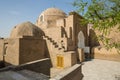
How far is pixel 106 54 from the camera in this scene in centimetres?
2092

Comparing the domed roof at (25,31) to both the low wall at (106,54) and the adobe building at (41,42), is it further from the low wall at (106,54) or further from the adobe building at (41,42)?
the low wall at (106,54)

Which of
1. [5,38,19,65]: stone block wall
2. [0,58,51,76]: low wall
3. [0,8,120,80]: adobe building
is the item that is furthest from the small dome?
[0,58,51,76]: low wall

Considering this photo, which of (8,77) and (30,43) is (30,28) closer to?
(30,43)

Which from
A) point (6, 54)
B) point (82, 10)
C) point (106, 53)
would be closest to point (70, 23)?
point (106, 53)

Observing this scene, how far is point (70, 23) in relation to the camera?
21.7 m

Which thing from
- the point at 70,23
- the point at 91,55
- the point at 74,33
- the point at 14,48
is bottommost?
the point at 91,55

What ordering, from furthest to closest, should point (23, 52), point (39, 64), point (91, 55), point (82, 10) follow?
point (91, 55) → point (23, 52) → point (39, 64) → point (82, 10)

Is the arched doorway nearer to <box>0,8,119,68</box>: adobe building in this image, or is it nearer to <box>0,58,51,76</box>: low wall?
<box>0,8,119,68</box>: adobe building

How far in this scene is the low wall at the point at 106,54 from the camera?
20120 mm

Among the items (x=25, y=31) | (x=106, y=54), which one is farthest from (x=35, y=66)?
(x=106, y=54)

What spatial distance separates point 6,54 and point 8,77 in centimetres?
1215

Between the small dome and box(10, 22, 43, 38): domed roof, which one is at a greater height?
the small dome

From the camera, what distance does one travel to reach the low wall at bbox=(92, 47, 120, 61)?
2012 centimetres

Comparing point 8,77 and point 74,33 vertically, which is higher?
point 74,33
